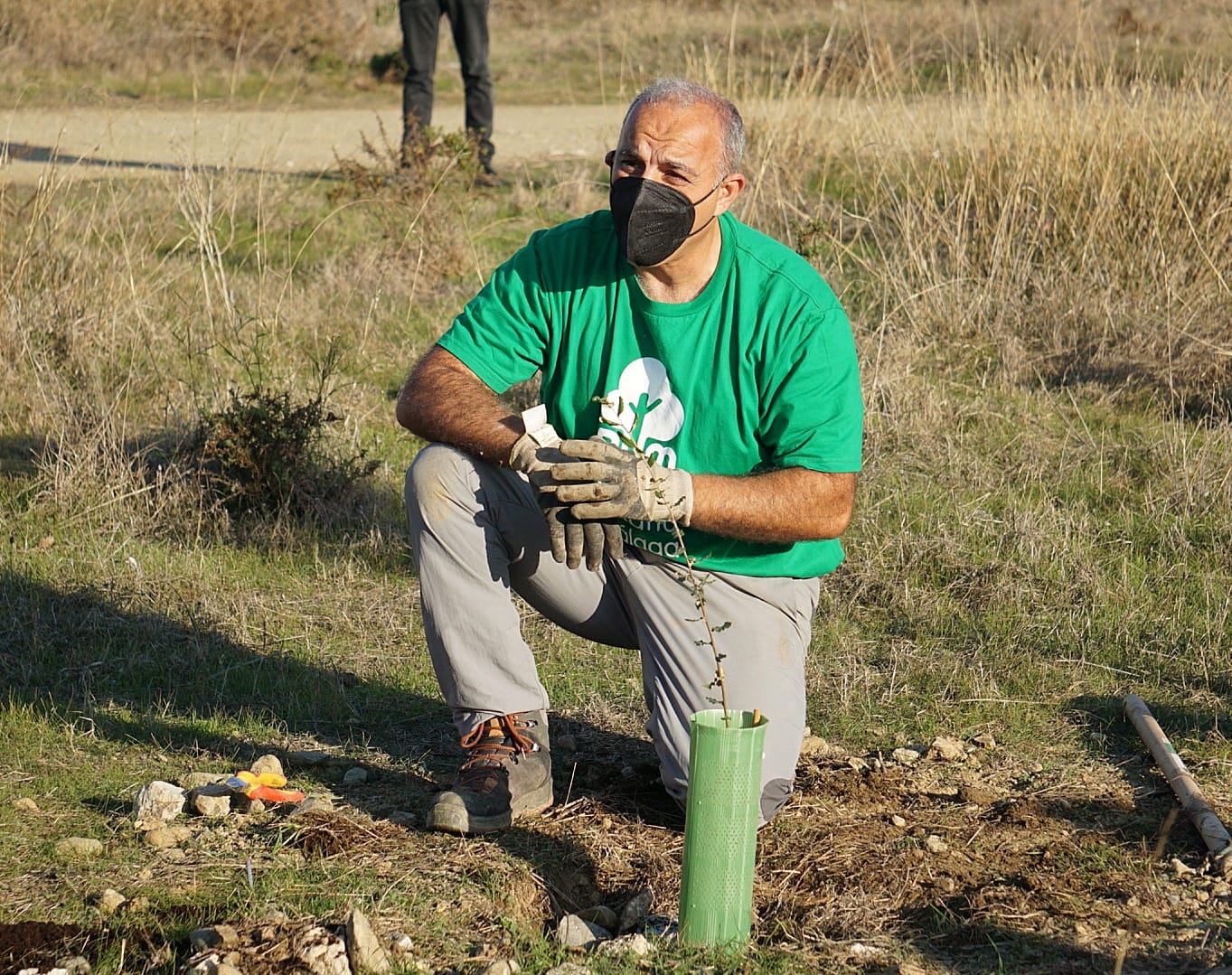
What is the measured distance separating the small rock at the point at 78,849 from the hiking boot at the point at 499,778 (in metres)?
0.70

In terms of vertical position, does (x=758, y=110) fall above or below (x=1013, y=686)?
above

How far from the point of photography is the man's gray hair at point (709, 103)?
3.03m

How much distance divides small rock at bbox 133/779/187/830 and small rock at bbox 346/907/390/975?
0.70 metres

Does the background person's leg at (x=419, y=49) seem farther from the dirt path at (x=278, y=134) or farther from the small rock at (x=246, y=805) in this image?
the small rock at (x=246, y=805)

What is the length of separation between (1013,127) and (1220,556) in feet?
9.54

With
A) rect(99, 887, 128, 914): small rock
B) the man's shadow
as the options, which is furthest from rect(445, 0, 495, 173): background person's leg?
rect(99, 887, 128, 914): small rock

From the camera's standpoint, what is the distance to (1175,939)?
2.67 metres

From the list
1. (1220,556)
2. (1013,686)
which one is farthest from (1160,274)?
(1013,686)

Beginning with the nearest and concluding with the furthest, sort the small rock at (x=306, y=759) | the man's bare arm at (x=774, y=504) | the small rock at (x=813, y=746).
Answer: the man's bare arm at (x=774, y=504) < the small rock at (x=306, y=759) < the small rock at (x=813, y=746)

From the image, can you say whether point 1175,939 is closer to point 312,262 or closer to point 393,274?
point 393,274

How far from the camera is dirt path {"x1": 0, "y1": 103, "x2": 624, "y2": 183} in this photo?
917cm

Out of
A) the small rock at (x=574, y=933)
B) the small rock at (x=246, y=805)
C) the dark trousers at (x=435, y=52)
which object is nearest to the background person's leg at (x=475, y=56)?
the dark trousers at (x=435, y=52)

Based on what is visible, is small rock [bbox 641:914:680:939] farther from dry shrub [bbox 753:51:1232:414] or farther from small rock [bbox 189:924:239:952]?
dry shrub [bbox 753:51:1232:414]

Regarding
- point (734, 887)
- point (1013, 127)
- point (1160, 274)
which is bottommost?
point (734, 887)
